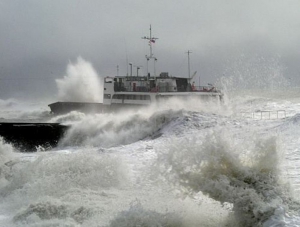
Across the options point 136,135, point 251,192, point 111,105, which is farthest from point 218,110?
point 251,192

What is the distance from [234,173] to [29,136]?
1875 cm

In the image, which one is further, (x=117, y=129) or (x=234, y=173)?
(x=117, y=129)

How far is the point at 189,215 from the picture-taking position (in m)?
7.26

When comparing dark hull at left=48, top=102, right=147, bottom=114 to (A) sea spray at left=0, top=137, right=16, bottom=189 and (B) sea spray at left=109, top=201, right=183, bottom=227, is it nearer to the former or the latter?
(A) sea spray at left=0, top=137, right=16, bottom=189

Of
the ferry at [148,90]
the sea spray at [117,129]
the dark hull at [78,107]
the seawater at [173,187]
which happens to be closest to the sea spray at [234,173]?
the seawater at [173,187]

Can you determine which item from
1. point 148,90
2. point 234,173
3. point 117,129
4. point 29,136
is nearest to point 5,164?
point 234,173

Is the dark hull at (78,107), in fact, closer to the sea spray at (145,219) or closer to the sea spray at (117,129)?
the sea spray at (117,129)

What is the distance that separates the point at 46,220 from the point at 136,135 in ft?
53.3

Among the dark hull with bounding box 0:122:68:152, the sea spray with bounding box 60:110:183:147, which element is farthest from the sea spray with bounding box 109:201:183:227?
the dark hull with bounding box 0:122:68:152

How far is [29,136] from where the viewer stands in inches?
950

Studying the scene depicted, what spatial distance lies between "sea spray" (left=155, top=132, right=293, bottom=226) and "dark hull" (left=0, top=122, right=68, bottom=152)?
16870mm

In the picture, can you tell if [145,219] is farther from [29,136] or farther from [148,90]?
[148,90]

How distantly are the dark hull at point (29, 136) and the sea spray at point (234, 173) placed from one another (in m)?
16.9

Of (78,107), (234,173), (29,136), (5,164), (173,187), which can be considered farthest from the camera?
(78,107)
